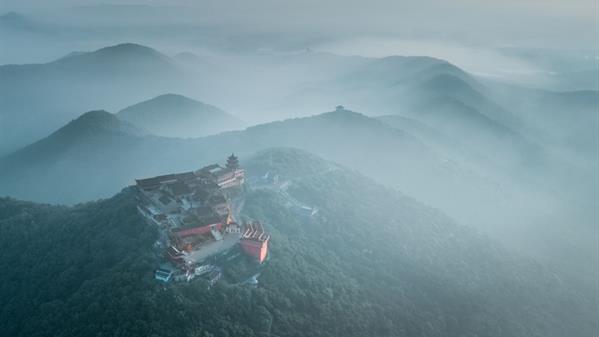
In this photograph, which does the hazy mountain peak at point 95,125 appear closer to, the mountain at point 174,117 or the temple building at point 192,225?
the mountain at point 174,117

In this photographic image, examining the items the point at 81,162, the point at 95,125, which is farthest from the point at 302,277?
the point at 95,125

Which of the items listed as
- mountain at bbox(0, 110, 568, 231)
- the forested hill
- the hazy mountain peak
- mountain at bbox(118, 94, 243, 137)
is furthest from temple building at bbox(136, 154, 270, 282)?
mountain at bbox(118, 94, 243, 137)

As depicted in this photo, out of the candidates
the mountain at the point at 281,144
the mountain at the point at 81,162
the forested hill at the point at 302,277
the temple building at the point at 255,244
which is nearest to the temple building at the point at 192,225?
the temple building at the point at 255,244

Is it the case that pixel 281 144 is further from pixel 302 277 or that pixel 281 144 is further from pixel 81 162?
pixel 302 277

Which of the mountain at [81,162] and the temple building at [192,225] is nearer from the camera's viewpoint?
the temple building at [192,225]

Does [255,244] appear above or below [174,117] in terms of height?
above

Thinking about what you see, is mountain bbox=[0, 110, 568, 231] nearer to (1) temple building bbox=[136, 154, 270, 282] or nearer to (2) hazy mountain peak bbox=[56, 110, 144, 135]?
(2) hazy mountain peak bbox=[56, 110, 144, 135]

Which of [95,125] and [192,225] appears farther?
[95,125]
